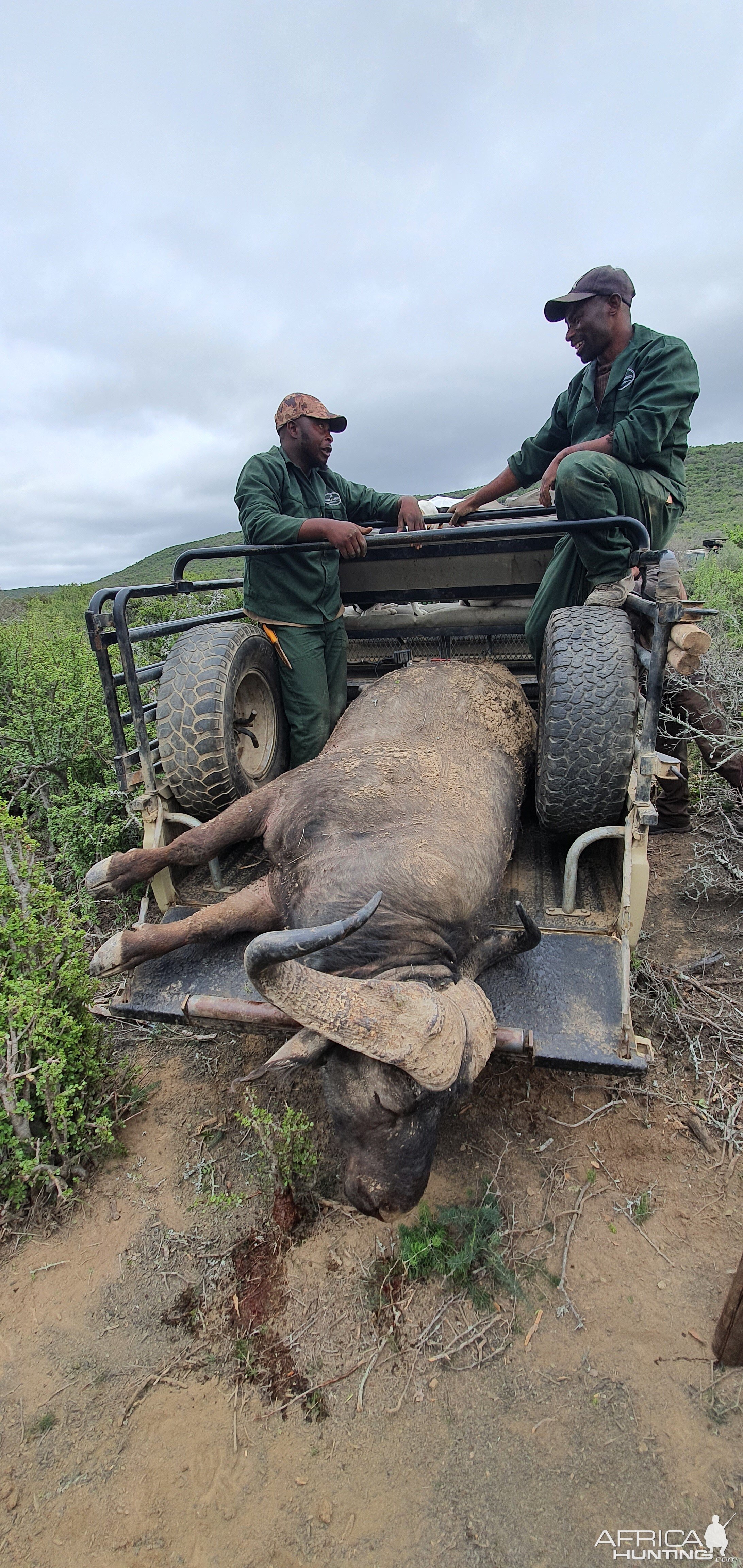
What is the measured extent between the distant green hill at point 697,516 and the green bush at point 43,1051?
10665 millimetres

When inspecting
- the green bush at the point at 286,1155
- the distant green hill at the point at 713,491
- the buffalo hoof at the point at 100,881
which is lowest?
the green bush at the point at 286,1155

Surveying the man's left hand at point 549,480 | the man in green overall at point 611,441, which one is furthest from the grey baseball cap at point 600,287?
the man's left hand at point 549,480

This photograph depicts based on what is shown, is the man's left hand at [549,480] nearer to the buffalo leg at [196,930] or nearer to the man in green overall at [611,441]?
the man in green overall at [611,441]

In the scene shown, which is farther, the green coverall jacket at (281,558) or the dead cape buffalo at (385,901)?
the green coverall jacket at (281,558)

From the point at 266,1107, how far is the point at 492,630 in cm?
321

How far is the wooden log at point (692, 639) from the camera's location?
2.94 m

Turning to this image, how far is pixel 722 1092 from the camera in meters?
3.30

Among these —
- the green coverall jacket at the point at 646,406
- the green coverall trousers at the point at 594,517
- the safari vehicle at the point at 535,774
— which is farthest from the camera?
the green coverall jacket at the point at 646,406

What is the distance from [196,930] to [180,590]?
196 cm

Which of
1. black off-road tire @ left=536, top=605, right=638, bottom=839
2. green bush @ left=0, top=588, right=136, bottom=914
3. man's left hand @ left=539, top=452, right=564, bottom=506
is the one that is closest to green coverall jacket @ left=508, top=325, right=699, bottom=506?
man's left hand @ left=539, top=452, right=564, bottom=506

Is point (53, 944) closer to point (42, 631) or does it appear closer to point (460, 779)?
point (460, 779)

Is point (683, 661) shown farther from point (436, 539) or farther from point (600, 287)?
point (600, 287)

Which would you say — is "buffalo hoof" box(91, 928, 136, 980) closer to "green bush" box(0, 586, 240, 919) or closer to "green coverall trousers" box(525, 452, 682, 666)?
"green bush" box(0, 586, 240, 919)

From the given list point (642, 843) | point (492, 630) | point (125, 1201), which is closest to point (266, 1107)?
point (125, 1201)
